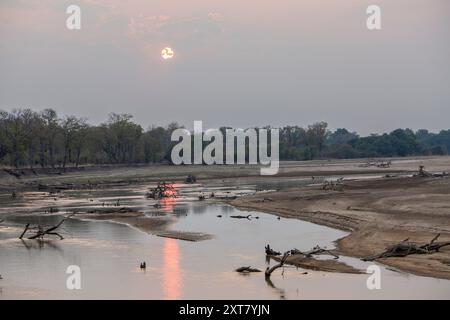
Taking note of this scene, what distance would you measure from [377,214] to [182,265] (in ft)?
54.9

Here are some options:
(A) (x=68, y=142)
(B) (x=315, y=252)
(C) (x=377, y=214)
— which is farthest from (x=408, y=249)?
(A) (x=68, y=142)

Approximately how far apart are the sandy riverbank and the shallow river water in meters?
1.18

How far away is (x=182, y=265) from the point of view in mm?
27641

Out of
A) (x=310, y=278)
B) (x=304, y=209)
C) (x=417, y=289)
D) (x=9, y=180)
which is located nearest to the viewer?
(x=417, y=289)

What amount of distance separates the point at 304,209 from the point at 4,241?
68.3 ft

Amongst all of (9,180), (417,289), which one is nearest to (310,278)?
(417,289)

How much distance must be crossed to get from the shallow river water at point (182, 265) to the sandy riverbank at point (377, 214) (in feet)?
3.88

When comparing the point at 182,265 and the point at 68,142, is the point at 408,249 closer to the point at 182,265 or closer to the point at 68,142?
the point at 182,265

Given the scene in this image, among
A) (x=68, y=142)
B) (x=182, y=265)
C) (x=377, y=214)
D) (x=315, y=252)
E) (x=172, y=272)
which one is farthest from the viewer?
(x=68, y=142)

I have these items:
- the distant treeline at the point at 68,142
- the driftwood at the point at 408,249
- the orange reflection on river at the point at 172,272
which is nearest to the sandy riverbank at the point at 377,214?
the driftwood at the point at 408,249

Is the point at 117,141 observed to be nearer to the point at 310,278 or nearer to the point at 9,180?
the point at 9,180

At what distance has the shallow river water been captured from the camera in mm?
22656

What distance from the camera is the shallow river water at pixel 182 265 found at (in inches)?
892

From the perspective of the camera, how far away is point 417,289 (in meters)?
22.2
